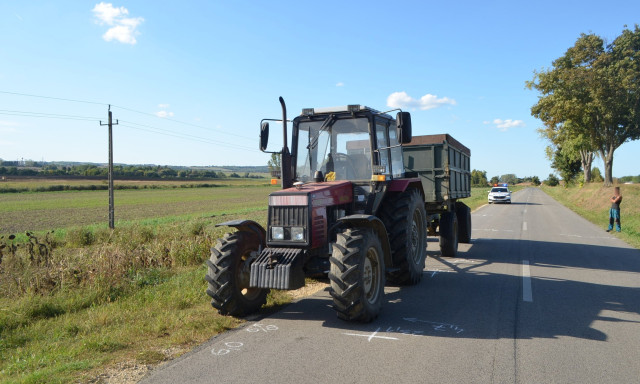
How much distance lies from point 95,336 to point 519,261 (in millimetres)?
8575

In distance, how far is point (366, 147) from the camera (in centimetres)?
694

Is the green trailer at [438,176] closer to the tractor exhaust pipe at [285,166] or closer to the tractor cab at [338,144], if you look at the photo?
the tractor cab at [338,144]

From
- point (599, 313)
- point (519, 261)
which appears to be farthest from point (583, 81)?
point (599, 313)

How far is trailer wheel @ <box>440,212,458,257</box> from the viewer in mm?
10555

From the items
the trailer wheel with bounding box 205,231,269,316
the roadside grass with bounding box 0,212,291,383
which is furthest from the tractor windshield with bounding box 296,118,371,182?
the roadside grass with bounding box 0,212,291,383

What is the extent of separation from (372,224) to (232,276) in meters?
1.91

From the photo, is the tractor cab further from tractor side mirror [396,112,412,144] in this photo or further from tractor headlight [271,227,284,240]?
tractor headlight [271,227,284,240]

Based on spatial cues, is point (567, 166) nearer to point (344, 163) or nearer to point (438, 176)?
point (438, 176)

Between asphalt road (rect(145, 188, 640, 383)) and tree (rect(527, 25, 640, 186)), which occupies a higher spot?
tree (rect(527, 25, 640, 186))

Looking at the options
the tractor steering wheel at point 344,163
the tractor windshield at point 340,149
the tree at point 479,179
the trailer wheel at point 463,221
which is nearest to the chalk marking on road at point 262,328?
the tractor windshield at point 340,149

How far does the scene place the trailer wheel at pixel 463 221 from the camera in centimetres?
1239

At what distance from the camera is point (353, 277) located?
17.1 feet

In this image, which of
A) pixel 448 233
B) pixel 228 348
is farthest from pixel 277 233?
pixel 448 233

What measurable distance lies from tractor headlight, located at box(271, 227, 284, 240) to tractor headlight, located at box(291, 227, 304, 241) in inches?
6.2
